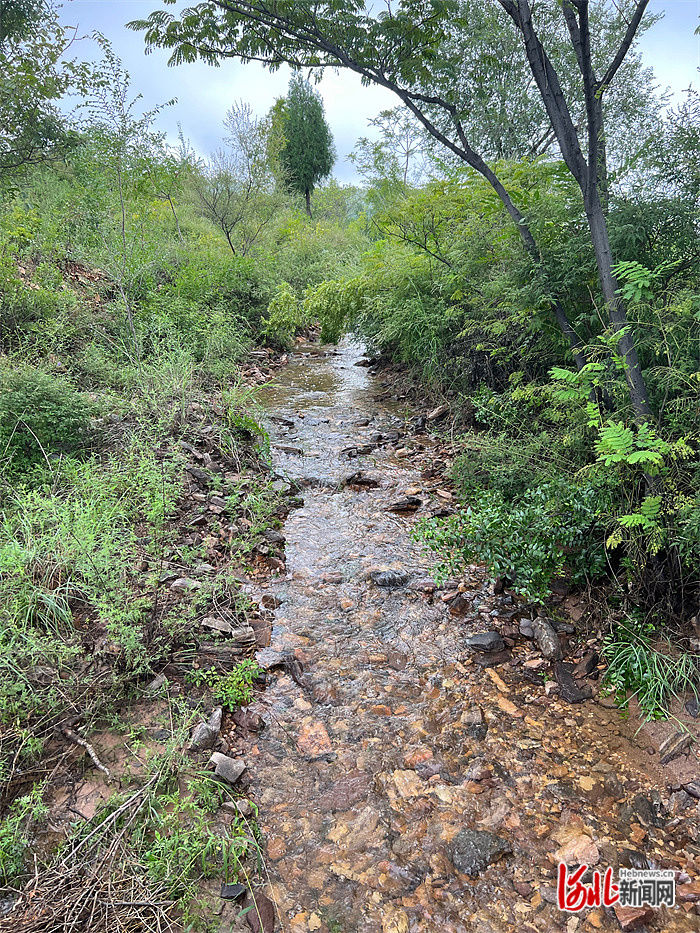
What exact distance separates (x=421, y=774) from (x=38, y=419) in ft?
13.4

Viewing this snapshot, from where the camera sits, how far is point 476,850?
2.10 meters

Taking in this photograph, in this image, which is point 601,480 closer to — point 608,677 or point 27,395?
point 608,677

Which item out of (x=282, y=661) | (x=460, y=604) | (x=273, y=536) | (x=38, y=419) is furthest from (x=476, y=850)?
(x=38, y=419)

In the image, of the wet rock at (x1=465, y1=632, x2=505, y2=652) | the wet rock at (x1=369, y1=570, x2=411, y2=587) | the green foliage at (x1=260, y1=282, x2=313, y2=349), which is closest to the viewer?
the wet rock at (x1=465, y1=632, x2=505, y2=652)

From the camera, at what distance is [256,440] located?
19.9ft

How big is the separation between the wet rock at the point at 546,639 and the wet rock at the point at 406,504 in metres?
1.80

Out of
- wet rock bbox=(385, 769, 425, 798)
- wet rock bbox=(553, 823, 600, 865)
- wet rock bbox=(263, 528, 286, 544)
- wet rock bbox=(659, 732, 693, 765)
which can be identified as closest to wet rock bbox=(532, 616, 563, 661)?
wet rock bbox=(659, 732, 693, 765)

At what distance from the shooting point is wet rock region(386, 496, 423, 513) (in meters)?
4.84

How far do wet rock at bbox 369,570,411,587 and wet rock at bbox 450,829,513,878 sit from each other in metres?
1.81

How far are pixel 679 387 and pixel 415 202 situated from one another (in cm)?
455

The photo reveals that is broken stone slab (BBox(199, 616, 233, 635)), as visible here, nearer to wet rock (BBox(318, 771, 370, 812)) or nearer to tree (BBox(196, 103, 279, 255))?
wet rock (BBox(318, 771, 370, 812))

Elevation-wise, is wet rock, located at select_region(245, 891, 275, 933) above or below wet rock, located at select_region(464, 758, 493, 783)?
below

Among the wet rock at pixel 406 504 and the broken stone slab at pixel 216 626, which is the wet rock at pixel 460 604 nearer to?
the wet rock at pixel 406 504

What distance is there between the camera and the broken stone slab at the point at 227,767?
7.78ft
